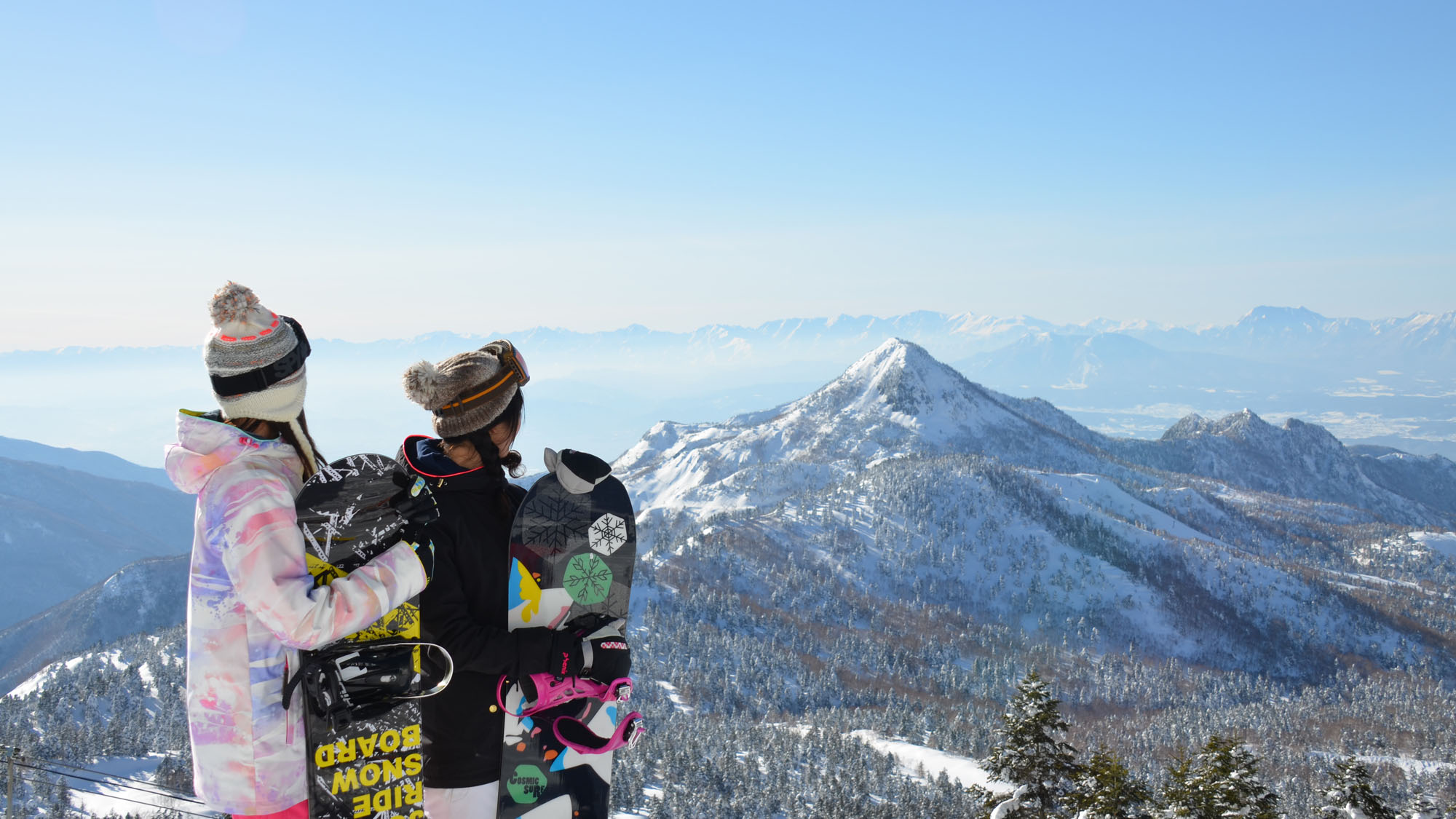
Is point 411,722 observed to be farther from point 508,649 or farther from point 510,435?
point 510,435

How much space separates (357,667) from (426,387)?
188 cm

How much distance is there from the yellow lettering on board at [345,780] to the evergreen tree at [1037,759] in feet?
73.0

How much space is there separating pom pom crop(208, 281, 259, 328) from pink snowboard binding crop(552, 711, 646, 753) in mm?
3542

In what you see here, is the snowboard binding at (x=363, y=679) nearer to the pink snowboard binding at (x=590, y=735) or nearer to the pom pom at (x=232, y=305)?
the pink snowboard binding at (x=590, y=735)

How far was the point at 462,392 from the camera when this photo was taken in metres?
5.46

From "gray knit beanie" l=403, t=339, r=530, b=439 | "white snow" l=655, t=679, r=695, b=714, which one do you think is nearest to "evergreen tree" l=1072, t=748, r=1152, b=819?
"gray knit beanie" l=403, t=339, r=530, b=439

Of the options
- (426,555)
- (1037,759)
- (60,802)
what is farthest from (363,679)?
(60,802)

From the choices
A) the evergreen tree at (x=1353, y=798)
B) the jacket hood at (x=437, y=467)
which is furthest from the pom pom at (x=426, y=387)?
the evergreen tree at (x=1353, y=798)

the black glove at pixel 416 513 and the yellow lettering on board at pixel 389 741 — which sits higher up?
the black glove at pixel 416 513

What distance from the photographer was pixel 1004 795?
2506cm

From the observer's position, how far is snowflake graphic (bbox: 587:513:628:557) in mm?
6367

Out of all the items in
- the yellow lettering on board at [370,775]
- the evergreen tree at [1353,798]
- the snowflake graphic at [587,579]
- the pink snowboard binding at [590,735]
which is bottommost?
the evergreen tree at [1353,798]

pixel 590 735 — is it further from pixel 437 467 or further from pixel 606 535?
pixel 437 467

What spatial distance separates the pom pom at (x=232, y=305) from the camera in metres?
4.71
